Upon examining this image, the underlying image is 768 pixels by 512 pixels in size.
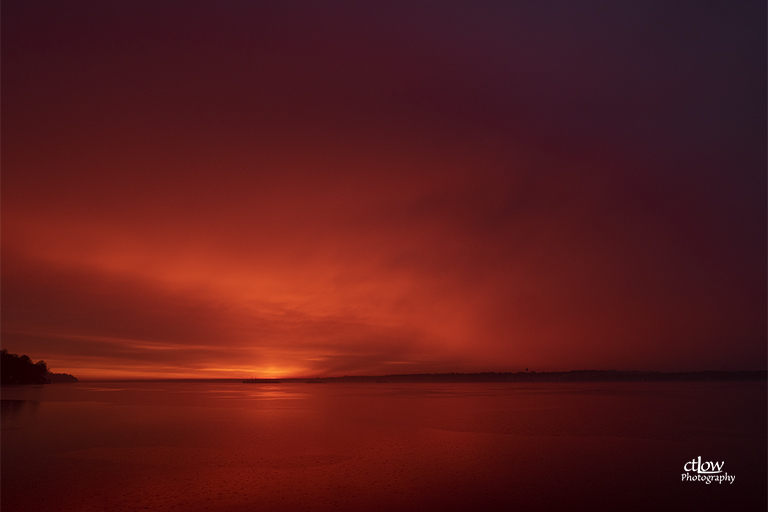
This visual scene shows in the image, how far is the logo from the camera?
20.7 m

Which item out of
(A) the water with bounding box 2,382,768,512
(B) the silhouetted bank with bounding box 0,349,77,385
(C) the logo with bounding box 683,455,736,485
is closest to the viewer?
(A) the water with bounding box 2,382,768,512

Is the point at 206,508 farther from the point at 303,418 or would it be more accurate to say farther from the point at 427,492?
the point at 303,418

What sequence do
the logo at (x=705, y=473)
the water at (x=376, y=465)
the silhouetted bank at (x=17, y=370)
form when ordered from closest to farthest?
the water at (x=376, y=465) → the logo at (x=705, y=473) → the silhouetted bank at (x=17, y=370)

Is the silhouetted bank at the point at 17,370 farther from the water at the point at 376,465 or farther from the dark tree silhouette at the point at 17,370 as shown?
the water at the point at 376,465

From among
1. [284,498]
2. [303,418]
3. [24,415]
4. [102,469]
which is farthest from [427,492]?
[24,415]

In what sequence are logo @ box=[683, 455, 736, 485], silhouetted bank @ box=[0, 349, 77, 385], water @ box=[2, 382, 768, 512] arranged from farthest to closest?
1. silhouetted bank @ box=[0, 349, 77, 385]
2. logo @ box=[683, 455, 736, 485]
3. water @ box=[2, 382, 768, 512]

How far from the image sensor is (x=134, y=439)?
30359 millimetres

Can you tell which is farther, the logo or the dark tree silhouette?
the dark tree silhouette

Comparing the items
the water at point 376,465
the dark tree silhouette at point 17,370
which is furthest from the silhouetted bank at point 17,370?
the water at point 376,465

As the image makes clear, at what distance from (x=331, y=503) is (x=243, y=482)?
190 inches

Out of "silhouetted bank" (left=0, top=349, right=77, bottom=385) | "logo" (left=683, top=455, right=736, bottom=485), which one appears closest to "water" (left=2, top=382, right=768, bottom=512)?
"logo" (left=683, top=455, right=736, bottom=485)

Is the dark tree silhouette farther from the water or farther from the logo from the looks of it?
the logo

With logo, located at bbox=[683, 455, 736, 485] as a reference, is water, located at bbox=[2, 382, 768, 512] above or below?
below

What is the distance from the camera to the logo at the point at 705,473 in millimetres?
20719
